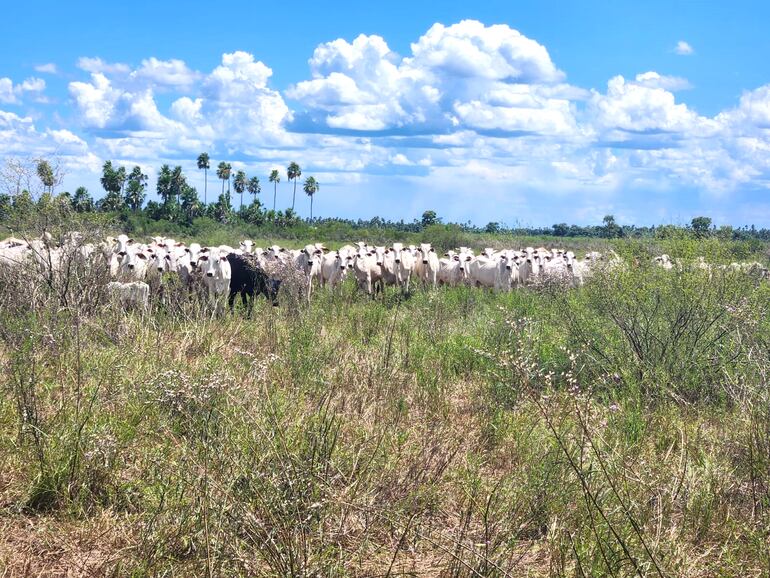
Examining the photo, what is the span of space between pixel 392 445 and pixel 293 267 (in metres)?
8.30

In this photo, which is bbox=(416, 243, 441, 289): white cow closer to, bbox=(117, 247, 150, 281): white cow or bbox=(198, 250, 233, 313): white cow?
bbox=(198, 250, 233, 313): white cow

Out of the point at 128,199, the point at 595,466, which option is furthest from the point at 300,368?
the point at 128,199

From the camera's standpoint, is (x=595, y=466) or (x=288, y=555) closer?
(x=288, y=555)

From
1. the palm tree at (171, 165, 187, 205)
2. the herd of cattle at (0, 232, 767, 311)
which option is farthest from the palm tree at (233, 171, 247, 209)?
the herd of cattle at (0, 232, 767, 311)

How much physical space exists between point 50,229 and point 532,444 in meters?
5.77

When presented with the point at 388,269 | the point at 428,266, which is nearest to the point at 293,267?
the point at 388,269

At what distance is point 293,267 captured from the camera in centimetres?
1370

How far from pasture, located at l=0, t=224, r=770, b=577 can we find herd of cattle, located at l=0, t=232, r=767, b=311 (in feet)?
4.18

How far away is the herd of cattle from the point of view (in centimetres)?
1256

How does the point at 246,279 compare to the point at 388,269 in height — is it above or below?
below

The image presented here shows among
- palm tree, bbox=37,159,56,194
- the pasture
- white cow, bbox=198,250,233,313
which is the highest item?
palm tree, bbox=37,159,56,194

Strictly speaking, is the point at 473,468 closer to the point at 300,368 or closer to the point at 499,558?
the point at 499,558

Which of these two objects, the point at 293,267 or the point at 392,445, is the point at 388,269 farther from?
the point at 392,445

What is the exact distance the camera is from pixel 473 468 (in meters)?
5.73
